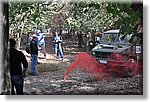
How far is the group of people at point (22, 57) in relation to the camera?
2.27m

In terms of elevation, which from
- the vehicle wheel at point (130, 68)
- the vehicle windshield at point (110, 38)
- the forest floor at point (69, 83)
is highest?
the vehicle windshield at point (110, 38)

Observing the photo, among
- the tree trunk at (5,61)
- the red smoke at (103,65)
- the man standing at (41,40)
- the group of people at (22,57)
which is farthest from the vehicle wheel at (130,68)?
the tree trunk at (5,61)

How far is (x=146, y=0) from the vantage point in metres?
2.27

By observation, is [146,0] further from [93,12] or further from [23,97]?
[23,97]

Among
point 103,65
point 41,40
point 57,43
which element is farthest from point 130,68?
point 41,40

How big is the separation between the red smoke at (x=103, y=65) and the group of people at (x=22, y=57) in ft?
0.44

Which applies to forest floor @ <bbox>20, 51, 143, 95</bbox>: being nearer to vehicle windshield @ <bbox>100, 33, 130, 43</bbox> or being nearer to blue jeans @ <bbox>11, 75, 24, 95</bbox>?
blue jeans @ <bbox>11, 75, 24, 95</bbox>

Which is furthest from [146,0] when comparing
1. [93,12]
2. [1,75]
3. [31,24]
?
[1,75]

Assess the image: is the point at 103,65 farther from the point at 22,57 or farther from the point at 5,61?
the point at 5,61

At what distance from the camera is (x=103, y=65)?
2.29 meters

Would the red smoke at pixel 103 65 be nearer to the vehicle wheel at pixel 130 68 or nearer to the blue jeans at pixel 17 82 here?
the vehicle wheel at pixel 130 68

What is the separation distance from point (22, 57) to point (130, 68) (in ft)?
2.76

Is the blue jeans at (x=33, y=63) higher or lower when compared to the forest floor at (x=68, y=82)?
higher

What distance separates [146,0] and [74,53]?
685mm
